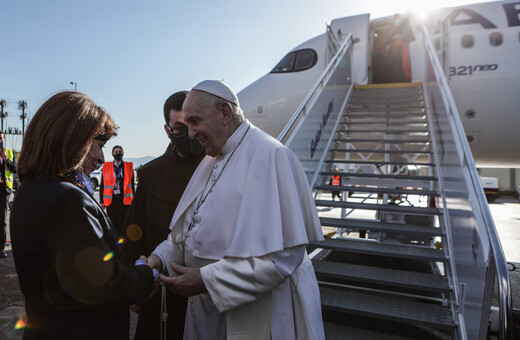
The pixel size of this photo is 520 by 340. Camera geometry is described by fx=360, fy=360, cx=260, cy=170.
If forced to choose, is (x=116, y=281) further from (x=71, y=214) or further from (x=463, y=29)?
(x=463, y=29)

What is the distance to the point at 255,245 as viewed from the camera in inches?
51.1

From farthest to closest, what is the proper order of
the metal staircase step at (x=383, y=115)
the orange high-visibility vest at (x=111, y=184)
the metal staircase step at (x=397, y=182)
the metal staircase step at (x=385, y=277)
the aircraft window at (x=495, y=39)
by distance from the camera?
the aircraft window at (x=495, y=39) < the metal staircase step at (x=383, y=115) < the orange high-visibility vest at (x=111, y=184) < the metal staircase step at (x=397, y=182) < the metal staircase step at (x=385, y=277)

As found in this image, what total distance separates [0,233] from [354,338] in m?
4.85

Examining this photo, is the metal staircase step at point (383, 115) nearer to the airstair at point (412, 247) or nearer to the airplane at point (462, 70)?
the airstair at point (412, 247)

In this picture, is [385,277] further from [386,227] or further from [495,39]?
[495,39]

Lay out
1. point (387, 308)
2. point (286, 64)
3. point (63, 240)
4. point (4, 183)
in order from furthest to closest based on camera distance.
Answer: point (286, 64), point (4, 183), point (387, 308), point (63, 240)

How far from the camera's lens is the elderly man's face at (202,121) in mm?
1531

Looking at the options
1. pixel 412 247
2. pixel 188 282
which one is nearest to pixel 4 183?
pixel 188 282

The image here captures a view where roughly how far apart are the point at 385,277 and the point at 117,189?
4.63m

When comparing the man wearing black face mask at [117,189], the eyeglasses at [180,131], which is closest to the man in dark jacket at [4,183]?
the man wearing black face mask at [117,189]

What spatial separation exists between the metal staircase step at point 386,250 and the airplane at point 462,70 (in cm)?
427

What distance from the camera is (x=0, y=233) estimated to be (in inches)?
196

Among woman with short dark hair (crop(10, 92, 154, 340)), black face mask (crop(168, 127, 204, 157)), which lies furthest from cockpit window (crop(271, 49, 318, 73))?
woman with short dark hair (crop(10, 92, 154, 340))

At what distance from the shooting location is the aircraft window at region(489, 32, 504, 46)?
685 cm
